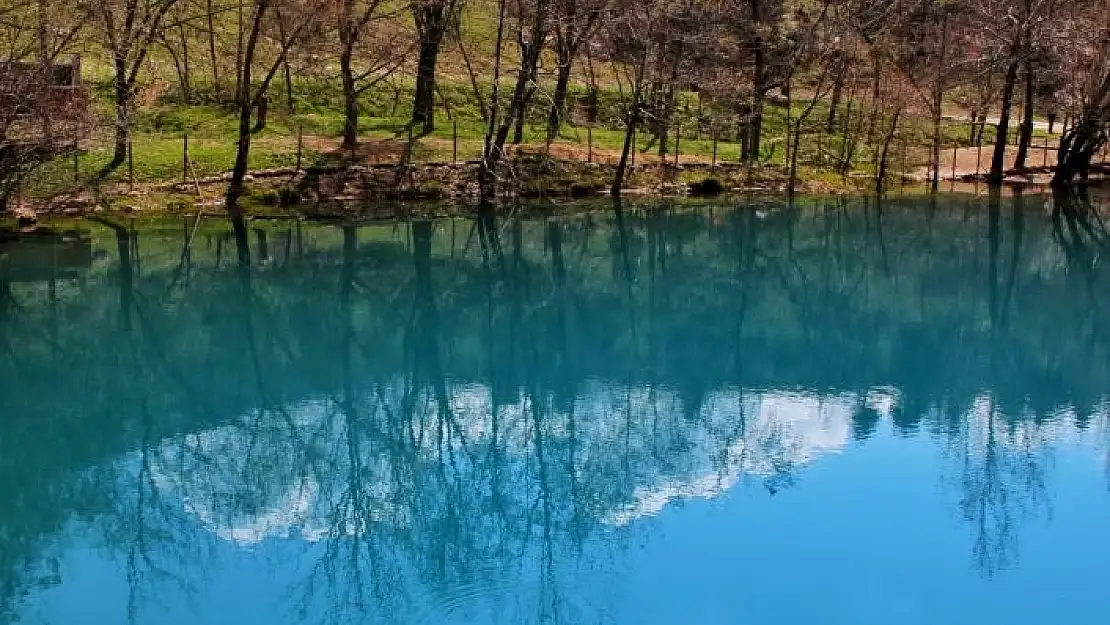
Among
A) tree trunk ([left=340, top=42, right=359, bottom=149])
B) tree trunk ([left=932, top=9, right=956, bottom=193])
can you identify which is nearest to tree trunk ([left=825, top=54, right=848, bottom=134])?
tree trunk ([left=932, top=9, right=956, bottom=193])

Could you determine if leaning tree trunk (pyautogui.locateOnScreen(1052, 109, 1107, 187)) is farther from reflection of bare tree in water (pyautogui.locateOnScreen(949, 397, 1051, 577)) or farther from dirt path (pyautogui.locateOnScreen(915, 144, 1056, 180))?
reflection of bare tree in water (pyautogui.locateOnScreen(949, 397, 1051, 577))

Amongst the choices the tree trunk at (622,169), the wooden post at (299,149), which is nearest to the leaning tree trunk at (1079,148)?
the tree trunk at (622,169)

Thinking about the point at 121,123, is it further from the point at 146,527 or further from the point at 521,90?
the point at 146,527

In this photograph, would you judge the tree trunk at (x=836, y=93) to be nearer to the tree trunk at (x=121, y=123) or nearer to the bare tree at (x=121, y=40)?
the bare tree at (x=121, y=40)

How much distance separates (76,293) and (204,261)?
404 cm

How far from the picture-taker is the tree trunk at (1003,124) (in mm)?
43219

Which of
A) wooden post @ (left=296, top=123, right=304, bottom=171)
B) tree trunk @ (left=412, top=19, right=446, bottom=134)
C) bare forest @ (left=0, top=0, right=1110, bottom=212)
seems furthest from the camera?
tree trunk @ (left=412, top=19, right=446, bottom=134)

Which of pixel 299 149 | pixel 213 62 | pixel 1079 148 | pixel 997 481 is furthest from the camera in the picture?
pixel 1079 148

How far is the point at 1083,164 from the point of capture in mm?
46500

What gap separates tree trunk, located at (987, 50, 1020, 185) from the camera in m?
43.2

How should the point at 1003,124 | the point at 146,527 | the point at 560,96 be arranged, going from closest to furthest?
the point at 146,527 → the point at 1003,124 → the point at 560,96

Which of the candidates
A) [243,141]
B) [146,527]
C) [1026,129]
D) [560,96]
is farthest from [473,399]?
[1026,129]

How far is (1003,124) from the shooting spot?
44.3 m

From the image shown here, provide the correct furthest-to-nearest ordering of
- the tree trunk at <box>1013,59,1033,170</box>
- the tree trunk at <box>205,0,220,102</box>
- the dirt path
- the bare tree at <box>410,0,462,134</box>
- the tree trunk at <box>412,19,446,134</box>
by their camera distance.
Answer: the dirt path < the tree trunk at <box>1013,59,1033,170</box> < the tree trunk at <box>205,0,220,102</box> < the tree trunk at <box>412,19,446,134</box> < the bare tree at <box>410,0,462,134</box>
